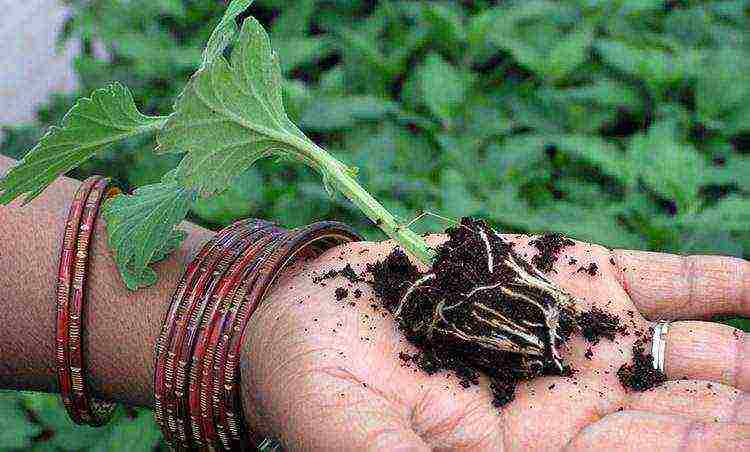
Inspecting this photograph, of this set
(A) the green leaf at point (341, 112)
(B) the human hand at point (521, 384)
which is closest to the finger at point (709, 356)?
(B) the human hand at point (521, 384)

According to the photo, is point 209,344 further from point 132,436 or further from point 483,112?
point 483,112

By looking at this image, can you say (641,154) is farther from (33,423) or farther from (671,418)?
(33,423)

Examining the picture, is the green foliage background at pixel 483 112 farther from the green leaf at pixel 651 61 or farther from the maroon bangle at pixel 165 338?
the maroon bangle at pixel 165 338

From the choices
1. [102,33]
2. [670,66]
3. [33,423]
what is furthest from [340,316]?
[102,33]

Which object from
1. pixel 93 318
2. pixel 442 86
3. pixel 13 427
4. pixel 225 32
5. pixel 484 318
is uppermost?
pixel 225 32

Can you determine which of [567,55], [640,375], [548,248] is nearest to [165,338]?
[548,248]

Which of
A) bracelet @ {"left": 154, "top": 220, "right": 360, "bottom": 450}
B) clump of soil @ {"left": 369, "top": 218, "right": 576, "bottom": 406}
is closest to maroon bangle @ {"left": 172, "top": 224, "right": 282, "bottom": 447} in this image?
bracelet @ {"left": 154, "top": 220, "right": 360, "bottom": 450}
